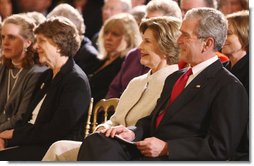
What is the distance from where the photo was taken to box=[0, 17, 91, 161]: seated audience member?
3697 millimetres

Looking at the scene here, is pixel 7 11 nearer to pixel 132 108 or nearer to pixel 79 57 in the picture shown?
pixel 79 57

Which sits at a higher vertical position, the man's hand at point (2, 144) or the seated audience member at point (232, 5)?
the seated audience member at point (232, 5)

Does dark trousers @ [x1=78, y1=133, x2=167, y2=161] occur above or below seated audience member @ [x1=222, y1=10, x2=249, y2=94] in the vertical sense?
below

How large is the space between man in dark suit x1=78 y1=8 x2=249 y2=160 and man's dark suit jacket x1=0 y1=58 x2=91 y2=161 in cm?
57

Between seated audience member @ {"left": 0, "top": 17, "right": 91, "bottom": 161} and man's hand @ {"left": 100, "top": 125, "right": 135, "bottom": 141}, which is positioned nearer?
man's hand @ {"left": 100, "top": 125, "right": 135, "bottom": 141}

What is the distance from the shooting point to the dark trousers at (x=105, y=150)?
306 centimetres

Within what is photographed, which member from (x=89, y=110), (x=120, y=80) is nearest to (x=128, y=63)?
(x=120, y=80)

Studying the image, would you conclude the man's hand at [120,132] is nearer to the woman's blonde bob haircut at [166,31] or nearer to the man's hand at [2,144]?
the woman's blonde bob haircut at [166,31]

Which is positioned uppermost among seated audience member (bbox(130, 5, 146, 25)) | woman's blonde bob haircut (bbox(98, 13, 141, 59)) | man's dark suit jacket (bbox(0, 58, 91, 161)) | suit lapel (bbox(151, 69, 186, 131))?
seated audience member (bbox(130, 5, 146, 25))

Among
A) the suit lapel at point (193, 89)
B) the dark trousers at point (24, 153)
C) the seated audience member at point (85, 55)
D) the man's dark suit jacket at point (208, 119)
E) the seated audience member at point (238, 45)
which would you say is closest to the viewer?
the man's dark suit jacket at point (208, 119)

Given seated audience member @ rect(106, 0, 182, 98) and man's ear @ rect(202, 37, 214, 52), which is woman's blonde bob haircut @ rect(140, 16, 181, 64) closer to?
man's ear @ rect(202, 37, 214, 52)

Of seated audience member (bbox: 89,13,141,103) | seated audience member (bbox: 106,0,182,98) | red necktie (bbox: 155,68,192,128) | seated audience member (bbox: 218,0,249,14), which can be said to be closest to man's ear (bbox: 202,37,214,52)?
red necktie (bbox: 155,68,192,128)

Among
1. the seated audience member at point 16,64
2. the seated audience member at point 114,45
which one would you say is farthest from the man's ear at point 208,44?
the seated audience member at point 114,45

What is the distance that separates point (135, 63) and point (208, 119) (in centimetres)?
136
